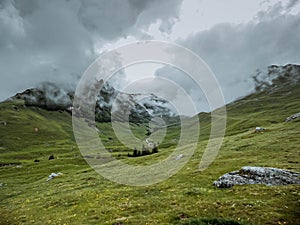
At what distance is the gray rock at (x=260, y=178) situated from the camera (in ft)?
86.3

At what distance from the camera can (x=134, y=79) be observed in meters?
28.8

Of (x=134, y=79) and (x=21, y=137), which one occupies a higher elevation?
(x=21, y=137)

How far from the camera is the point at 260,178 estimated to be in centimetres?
2708

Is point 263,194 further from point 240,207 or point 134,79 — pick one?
point 134,79

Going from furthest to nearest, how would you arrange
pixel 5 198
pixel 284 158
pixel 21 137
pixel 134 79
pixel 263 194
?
pixel 21 137 < pixel 5 198 < pixel 284 158 < pixel 134 79 < pixel 263 194

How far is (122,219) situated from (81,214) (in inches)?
228

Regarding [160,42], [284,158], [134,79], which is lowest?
[284,158]

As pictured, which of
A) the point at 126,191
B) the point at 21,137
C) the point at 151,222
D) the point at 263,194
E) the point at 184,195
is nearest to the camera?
the point at 151,222

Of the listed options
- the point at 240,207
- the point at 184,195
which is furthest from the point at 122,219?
the point at 240,207

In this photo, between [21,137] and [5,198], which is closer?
[5,198]

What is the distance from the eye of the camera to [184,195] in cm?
2575

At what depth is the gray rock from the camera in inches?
1036

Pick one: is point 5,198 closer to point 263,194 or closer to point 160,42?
point 160,42

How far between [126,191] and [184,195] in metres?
9.12
